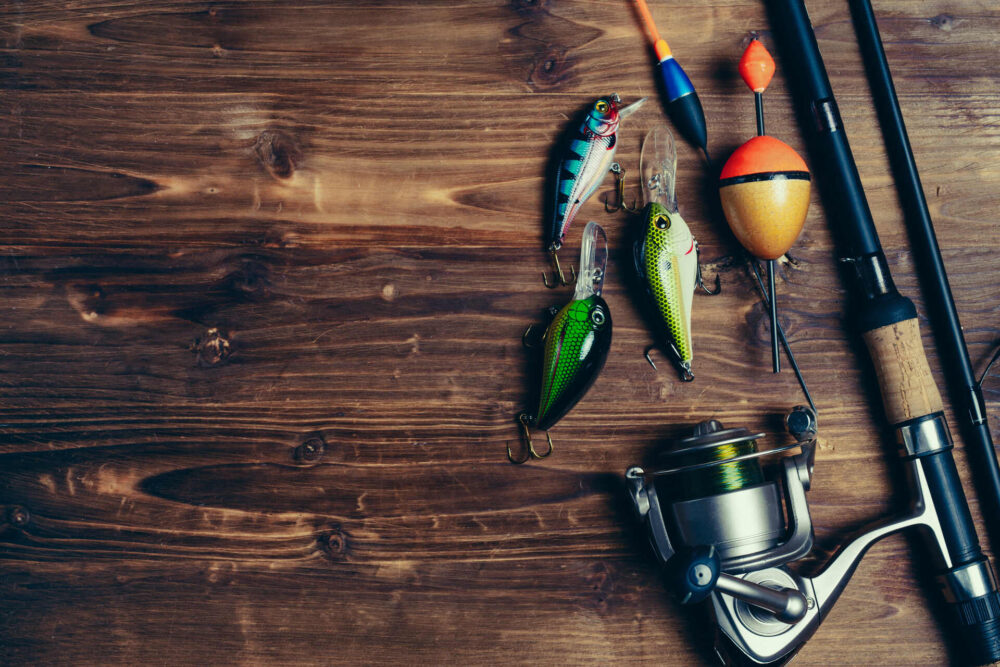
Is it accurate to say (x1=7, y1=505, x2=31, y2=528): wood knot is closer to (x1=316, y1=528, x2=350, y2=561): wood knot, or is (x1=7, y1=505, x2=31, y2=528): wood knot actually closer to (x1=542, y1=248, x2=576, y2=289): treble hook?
(x1=316, y1=528, x2=350, y2=561): wood knot

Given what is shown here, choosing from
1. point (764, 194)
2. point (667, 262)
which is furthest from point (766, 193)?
point (667, 262)

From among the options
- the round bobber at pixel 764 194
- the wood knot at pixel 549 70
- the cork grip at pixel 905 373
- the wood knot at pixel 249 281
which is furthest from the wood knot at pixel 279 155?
the cork grip at pixel 905 373

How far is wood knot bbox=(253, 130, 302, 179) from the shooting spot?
0.94 meters

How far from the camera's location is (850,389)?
3.05 feet

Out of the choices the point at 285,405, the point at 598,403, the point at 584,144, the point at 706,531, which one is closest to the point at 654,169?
the point at 584,144

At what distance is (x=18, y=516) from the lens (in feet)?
2.96

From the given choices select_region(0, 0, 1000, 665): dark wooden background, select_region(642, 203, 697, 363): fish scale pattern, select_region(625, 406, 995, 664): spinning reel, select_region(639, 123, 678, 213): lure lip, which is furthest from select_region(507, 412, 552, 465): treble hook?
select_region(639, 123, 678, 213): lure lip

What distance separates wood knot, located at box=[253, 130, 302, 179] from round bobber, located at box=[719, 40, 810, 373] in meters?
0.59

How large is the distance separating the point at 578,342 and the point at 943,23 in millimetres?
749

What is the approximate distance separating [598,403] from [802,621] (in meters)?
0.37

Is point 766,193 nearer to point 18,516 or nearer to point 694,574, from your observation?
point 694,574

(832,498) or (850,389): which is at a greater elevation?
(850,389)

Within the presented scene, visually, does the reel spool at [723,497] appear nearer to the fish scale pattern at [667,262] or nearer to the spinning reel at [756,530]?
the spinning reel at [756,530]

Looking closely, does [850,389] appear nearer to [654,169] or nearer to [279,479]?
[654,169]
